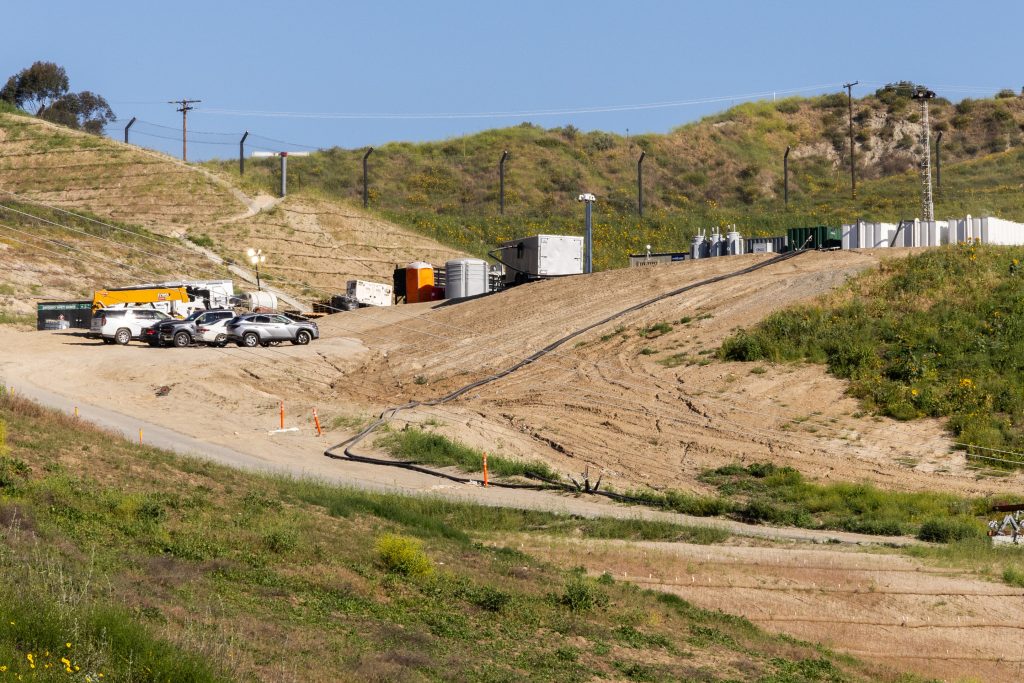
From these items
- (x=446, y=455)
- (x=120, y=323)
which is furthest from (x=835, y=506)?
(x=120, y=323)

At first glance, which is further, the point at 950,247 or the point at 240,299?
the point at 240,299

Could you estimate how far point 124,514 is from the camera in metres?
18.5

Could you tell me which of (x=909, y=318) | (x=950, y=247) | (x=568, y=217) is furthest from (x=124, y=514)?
(x=568, y=217)

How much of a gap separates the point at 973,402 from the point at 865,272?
11917 mm

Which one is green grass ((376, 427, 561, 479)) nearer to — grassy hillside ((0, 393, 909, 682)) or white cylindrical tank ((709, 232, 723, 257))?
grassy hillside ((0, 393, 909, 682))

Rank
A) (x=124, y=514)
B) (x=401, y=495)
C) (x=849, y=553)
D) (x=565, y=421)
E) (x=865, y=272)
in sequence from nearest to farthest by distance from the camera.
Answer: (x=124, y=514)
(x=849, y=553)
(x=401, y=495)
(x=565, y=421)
(x=865, y=272)

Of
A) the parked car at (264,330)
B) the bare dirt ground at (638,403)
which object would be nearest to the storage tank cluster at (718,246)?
the bare dirt ground at (638,403)

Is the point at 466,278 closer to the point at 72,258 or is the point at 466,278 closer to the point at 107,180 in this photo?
the point at 72,258

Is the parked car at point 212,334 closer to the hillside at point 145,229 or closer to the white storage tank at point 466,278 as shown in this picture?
the hillside at point 145,229

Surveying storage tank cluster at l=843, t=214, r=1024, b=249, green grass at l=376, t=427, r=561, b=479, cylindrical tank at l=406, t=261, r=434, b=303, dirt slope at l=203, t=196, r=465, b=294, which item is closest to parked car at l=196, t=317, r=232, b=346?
cylindrical tank at l=406, t=261, r=434, b=303

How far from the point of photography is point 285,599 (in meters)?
16.1

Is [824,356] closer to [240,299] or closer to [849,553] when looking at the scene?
[849,553]

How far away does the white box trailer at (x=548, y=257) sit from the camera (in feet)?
193

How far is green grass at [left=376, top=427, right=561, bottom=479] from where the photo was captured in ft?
110
